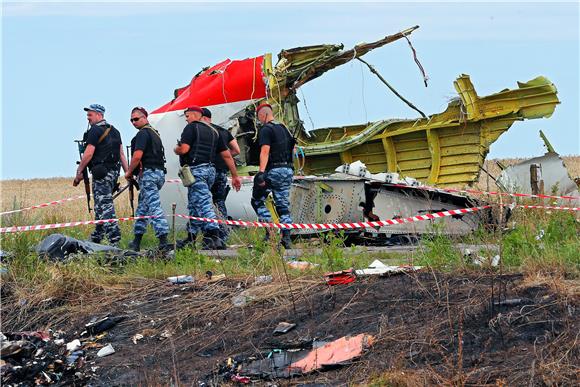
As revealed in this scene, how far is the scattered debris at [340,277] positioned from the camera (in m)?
9.70

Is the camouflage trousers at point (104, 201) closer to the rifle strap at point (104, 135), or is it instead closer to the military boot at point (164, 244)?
the rifle strap at point (104, 135)

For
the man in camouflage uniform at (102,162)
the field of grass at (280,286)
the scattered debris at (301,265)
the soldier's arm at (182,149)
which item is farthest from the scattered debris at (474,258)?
the man in camouflage uniform at (102,162)

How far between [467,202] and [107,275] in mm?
5952

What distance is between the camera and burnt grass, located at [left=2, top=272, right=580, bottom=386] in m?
7.34

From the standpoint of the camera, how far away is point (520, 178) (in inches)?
649

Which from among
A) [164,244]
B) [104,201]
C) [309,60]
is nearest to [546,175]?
[309,60]

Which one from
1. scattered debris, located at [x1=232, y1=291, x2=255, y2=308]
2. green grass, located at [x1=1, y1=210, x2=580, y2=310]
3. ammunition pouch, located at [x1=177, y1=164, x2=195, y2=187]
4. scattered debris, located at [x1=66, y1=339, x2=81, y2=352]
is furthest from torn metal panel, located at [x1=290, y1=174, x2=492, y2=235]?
scattered debris, located at [x1=66, y1=339, x2=81, y2=352]

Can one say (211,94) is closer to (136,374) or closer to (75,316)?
(75,316)

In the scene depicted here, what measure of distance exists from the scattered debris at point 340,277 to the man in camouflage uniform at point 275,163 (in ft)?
13.7

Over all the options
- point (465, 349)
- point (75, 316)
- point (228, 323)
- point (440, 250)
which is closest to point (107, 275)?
point (75, 316)

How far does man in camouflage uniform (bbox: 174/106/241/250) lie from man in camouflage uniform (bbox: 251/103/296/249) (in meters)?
0.65

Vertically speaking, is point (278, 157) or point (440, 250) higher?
point (278, 157)

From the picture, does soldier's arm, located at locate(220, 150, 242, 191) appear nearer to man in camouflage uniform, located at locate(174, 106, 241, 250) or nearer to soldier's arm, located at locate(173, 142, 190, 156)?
man in camouflage uniform, located at locate(174, 106, 241, 250)

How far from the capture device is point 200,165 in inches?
565
